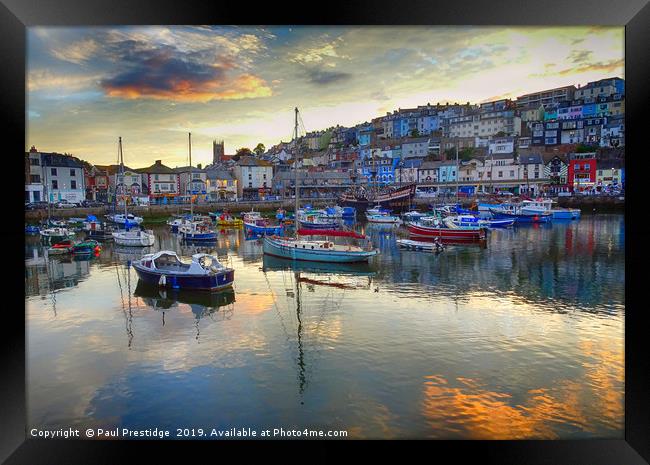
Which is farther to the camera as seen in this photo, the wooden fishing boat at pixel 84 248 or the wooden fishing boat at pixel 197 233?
the wooden fishing boat at pixel 197 233

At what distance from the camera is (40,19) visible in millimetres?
4320

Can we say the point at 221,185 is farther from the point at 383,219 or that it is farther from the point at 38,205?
the point at 38,205

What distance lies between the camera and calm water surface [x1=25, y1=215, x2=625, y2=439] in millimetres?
4715

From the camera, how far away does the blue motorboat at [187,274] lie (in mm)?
9938

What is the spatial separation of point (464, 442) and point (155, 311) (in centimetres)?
→ 632

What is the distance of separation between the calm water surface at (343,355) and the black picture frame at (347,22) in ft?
1.31

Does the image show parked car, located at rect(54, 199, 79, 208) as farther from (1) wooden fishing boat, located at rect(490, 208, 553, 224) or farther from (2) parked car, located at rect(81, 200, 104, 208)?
(1) wooden fishing boat, located at rect(490, 208, 553, 224)

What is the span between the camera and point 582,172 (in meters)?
21.8

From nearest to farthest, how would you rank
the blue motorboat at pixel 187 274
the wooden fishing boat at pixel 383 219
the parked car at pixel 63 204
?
the blue motorboat at pixel 187 274 → the parked car at pixel 63 204 → the wooden fishing boat at pixel 383 219

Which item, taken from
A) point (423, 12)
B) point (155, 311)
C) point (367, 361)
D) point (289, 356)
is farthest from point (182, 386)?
point (423, 12)

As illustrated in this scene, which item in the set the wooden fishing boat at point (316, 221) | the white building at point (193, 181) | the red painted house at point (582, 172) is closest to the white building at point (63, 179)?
the white building at point (193, 181)

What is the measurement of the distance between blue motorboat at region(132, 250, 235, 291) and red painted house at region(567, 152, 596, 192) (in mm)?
16458

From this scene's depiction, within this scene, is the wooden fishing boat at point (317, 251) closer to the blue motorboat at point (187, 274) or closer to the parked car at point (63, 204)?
the blue motorboat at point (187, 274)

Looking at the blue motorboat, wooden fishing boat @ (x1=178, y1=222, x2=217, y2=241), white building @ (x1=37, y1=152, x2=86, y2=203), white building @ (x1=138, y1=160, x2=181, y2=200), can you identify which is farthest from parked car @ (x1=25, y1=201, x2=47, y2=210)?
white building @ (x1=138, y1=160, x2=181, y2=200)
